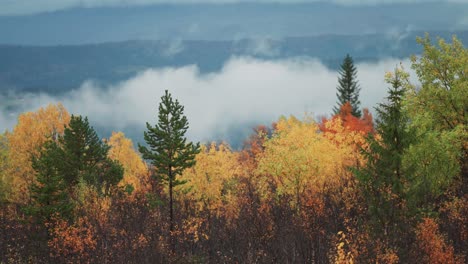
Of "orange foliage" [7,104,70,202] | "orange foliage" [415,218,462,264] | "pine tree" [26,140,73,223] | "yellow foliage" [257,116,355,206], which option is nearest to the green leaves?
"pine tree" [26,140,73,223]

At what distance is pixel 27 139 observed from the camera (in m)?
90.6

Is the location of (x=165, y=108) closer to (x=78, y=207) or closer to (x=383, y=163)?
(x=78, y=207)

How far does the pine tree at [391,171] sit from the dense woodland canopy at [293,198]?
7 centimetres

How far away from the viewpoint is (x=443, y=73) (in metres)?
46.0

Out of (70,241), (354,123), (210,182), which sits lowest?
(70,241)

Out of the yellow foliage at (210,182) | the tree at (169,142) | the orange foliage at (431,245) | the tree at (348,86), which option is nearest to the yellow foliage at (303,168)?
the tree at (169,142)

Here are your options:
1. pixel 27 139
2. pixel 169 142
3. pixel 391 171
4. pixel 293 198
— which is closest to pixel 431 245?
pixel 391 171

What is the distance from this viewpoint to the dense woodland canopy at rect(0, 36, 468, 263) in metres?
38.0

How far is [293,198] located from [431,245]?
20.2 meters

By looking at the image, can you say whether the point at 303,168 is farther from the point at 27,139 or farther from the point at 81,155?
the point at 27,139

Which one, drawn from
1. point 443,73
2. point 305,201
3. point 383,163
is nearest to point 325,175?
point 305,201

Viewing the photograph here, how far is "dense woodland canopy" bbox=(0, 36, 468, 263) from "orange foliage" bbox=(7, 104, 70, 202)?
424 cm

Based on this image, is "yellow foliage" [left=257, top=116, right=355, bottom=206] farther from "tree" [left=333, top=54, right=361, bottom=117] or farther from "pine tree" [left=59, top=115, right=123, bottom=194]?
"tree" [left=333, top=54, right=361, bottom=117]

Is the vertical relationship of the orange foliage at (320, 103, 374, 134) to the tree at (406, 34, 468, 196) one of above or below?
above
